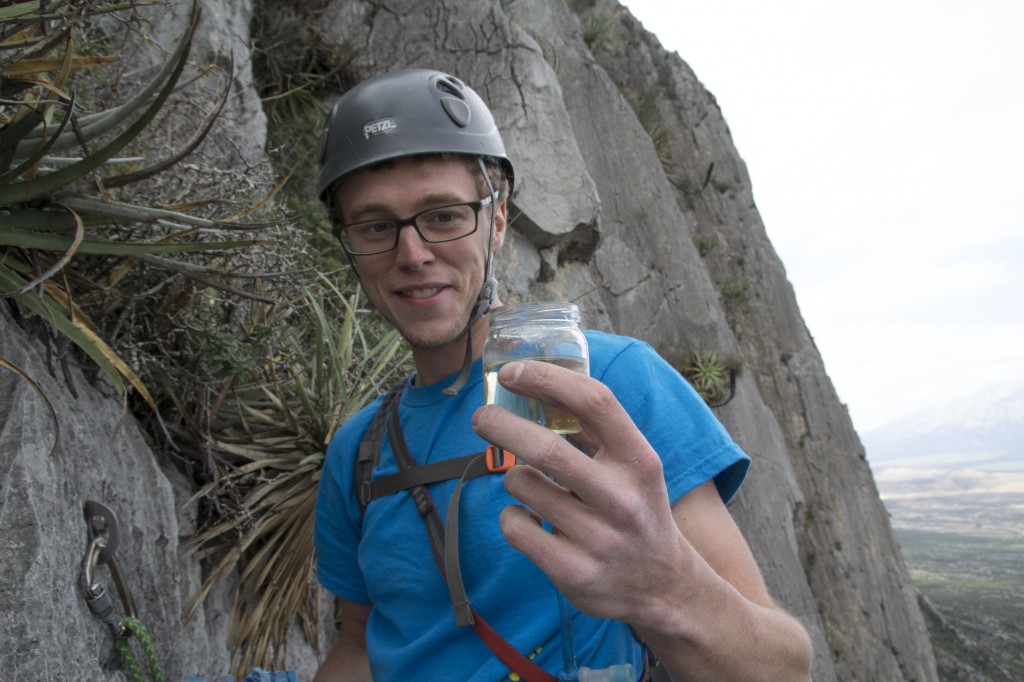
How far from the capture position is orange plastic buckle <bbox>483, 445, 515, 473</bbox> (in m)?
1.76

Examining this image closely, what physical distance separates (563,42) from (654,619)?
1174 centimetres

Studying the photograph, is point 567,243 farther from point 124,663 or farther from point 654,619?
point 654,619

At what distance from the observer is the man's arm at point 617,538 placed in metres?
1.01

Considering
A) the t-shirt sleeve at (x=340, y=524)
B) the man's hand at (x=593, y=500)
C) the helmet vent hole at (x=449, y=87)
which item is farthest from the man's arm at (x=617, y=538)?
the helmet vent hole at (x=449, y=87)

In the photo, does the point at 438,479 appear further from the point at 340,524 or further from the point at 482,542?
the point at 340,524

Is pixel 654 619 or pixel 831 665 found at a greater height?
pixel 654 619

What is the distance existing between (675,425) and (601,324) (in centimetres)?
685

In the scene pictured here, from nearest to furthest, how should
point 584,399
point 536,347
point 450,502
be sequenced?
point 584,399
point 536,347
point 450,502

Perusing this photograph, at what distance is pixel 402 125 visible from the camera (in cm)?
229

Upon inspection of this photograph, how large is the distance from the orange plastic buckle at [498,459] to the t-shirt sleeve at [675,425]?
12.3 inches

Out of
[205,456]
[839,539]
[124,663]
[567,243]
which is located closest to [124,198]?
[205,456]

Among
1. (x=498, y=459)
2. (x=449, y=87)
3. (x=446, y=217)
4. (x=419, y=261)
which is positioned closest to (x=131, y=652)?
(x=498, y=459)

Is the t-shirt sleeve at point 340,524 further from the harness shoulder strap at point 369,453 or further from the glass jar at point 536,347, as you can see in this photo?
the glass jar at point 536,347

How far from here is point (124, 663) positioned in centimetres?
233
